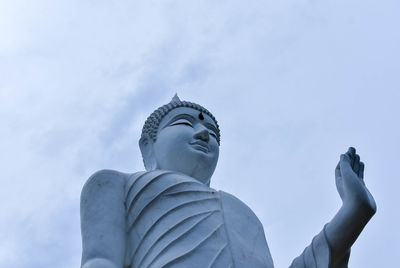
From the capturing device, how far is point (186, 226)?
8234mm

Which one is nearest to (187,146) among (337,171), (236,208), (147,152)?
(147,152)

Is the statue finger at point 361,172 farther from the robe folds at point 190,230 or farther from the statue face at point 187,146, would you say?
the statue face at point 187,146

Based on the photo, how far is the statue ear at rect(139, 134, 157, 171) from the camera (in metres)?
10.1

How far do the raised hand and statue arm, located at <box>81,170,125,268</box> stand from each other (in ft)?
7.30

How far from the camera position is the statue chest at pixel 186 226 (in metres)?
7.93

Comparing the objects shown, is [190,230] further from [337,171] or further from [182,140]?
[182,140]

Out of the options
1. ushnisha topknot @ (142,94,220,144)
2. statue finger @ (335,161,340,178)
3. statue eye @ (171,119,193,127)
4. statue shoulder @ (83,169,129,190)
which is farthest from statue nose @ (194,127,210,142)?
statue finger @ (335,161,340,178)

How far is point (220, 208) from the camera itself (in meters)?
8.77

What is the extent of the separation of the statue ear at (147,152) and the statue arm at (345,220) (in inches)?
94.3

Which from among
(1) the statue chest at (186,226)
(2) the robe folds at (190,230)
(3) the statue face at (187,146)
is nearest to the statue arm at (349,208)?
(2) the robe folds at (190,230)

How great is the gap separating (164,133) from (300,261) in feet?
7.87

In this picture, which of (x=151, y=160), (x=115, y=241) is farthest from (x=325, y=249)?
(x=151, y=160)

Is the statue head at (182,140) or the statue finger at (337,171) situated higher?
the statue head at (182,140)

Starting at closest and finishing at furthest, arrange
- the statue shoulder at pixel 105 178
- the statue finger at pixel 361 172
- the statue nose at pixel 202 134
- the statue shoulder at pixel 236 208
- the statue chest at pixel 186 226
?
the statue chest at pixel 186 226 → the statue finger at pixel 361 172 → the statue shoulder at pixel 105 178 → the statue shoulder at pixel 236 208 → the statue nose at pixel 202 134
